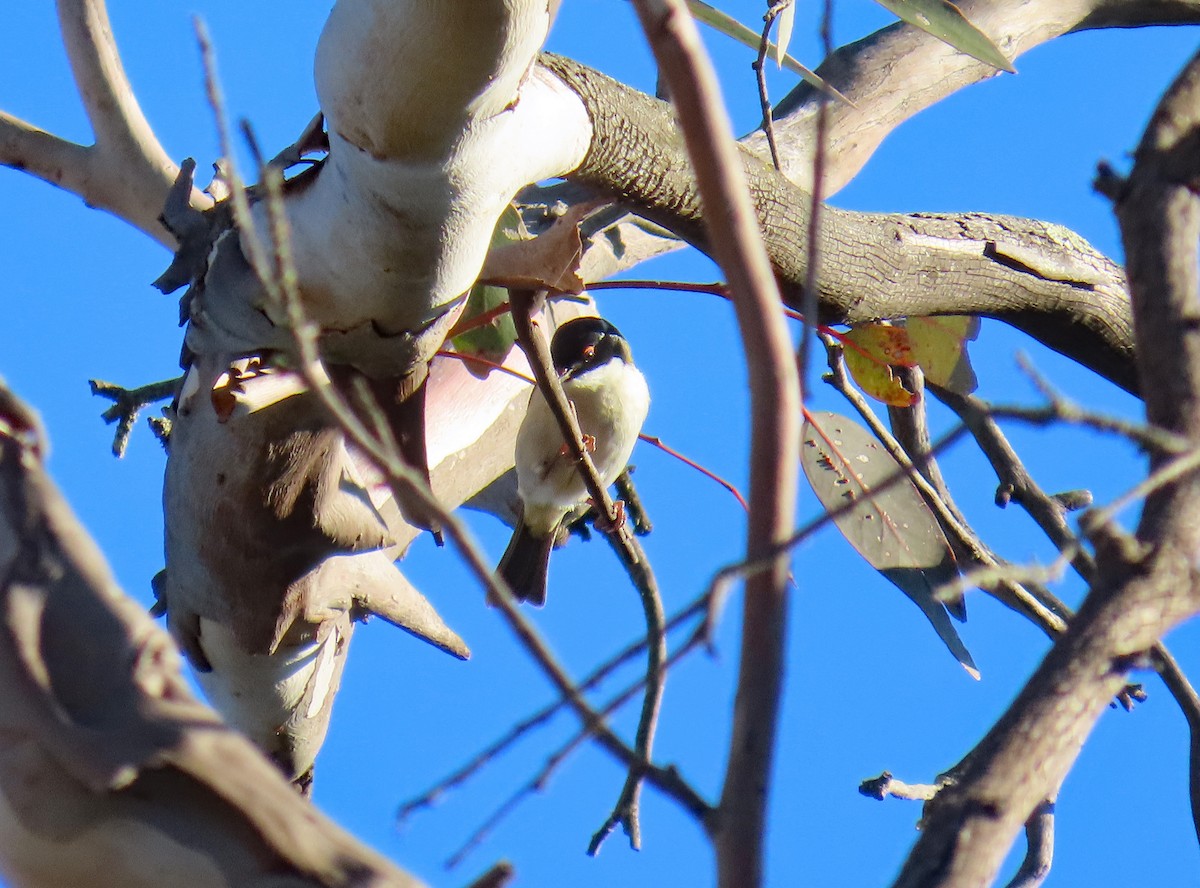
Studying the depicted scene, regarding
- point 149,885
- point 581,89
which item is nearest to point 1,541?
point 149,885

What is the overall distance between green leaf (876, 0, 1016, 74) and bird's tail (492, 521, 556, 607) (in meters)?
1.31

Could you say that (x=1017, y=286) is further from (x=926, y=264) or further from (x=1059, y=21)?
(x=1059, y=21)

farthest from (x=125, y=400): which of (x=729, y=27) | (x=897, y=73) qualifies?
(x=897, y=73)

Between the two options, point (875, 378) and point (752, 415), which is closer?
point (752, 415)

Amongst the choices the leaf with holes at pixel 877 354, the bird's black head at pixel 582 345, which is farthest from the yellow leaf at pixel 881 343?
the bird's black head at pixel 582 345

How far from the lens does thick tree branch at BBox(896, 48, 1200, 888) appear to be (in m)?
0.41

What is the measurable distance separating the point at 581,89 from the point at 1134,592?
633 mm

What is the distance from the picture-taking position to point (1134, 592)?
43cm

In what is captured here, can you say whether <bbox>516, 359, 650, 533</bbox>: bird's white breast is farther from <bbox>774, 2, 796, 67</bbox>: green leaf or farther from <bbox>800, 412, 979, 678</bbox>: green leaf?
<bbox>774, 2, 796, 67</bbox>: green leaf

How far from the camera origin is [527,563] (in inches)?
84.6

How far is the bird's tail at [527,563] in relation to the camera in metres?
2.10

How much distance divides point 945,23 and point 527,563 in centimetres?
139

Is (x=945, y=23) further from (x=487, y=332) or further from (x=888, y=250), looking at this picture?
(x=487, y=332)

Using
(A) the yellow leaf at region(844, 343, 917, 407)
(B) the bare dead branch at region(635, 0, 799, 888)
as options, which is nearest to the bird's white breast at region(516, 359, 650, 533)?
(A) the yellow leaf at region(844, 343, 917, 407)
